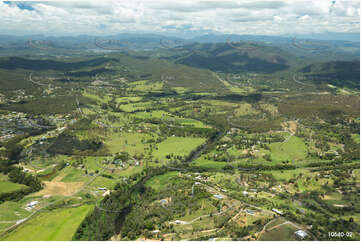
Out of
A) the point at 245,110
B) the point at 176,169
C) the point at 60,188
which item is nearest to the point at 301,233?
the point at 176,169

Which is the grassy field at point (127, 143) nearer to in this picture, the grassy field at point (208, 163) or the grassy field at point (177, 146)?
the grassy field at point (177, 146)

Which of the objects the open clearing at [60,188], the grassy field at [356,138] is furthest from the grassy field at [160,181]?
the grassy field at [356,138]

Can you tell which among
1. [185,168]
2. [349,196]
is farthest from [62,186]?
[349,196]

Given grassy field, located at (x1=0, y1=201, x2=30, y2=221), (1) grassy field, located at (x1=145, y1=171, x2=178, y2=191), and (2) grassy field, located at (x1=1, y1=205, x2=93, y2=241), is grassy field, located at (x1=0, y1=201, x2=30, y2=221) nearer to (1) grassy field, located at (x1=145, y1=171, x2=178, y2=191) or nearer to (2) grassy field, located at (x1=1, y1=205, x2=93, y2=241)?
(2) grassy field, located at (x1=1, y1=205, x2=93, y2=241)

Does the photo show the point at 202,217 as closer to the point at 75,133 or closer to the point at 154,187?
the point at 154,187

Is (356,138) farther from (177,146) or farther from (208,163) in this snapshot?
(177,146)

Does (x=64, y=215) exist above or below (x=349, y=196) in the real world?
below

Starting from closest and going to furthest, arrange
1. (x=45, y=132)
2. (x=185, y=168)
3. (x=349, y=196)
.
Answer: (x=349, y=196) < (x=185, y=168) < (x=45, y=132)
